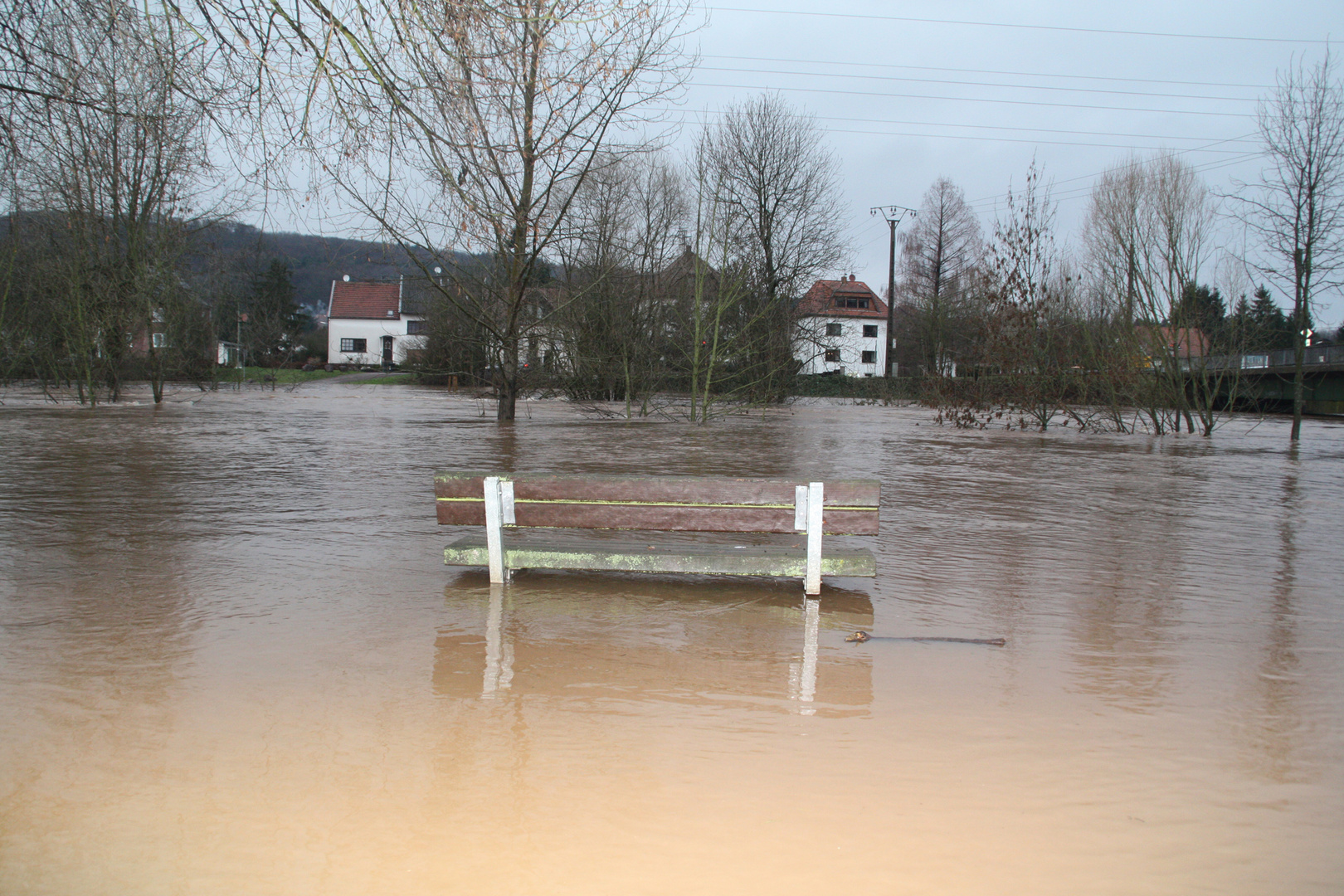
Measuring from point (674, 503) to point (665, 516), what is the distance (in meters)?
0.12

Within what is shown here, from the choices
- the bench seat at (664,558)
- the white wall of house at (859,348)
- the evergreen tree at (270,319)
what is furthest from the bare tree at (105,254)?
the white wall of house at (859,348)

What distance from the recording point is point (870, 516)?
19.1ft

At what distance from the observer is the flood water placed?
289 centimetres

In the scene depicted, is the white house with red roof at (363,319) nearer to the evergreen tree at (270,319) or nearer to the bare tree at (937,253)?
the evergreen tree at (270,319)

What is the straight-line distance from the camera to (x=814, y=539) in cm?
579

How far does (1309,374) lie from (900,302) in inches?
1269

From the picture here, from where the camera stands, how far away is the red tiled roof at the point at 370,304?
84375 mm

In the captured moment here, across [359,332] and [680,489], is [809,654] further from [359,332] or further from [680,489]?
[359,332]

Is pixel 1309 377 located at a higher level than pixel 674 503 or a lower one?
higher

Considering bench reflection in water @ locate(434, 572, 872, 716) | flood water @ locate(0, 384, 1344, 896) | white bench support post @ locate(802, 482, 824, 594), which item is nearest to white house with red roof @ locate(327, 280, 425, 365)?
flood water @ locate(0, 384, 1344, 896)

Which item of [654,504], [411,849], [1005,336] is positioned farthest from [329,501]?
[1005,336]

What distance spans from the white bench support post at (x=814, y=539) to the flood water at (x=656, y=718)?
0.58ft

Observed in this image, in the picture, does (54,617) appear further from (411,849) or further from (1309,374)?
(1309,374)

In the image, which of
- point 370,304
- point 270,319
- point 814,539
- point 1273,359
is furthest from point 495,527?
point 370,304
